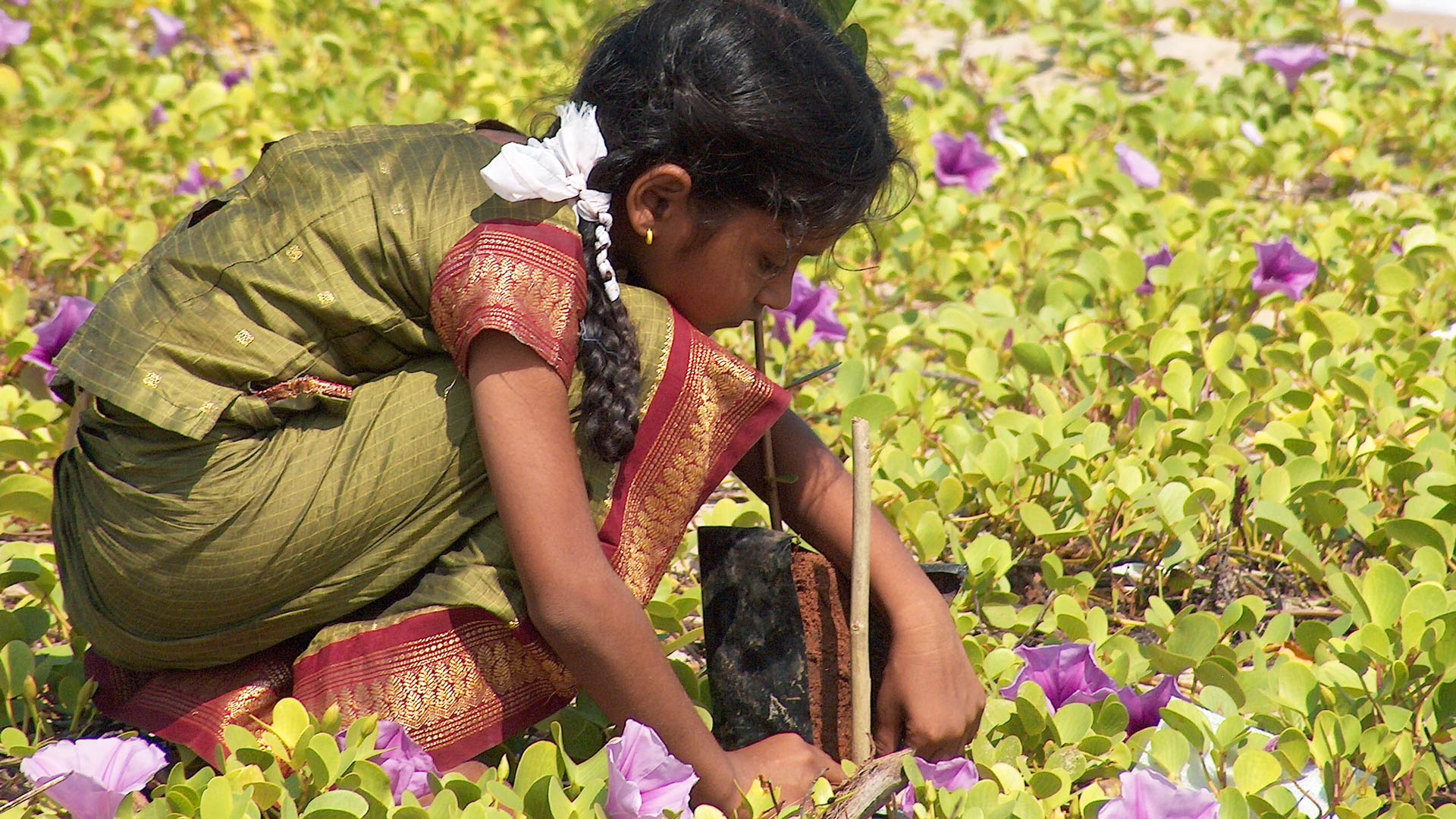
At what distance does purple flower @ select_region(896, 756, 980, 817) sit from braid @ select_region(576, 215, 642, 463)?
0.39 m

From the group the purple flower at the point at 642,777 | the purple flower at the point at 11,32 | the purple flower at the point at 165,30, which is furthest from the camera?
the purple flower at the point at 165,30

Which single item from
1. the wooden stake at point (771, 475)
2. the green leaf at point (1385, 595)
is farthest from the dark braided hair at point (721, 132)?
the green leaf at point (1385, 595)

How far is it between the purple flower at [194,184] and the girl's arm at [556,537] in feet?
5.60

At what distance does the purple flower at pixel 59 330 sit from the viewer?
189 centimetres

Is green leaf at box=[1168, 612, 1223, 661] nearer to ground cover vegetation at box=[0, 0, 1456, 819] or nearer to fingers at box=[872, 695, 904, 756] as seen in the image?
ground cover vegetation at box=[0, 0, 1456, 819]

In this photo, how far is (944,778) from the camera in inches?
52.9

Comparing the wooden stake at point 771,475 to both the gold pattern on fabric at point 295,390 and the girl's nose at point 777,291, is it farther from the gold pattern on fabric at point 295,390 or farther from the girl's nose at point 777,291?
the gold pattern on fabric at point 295,390

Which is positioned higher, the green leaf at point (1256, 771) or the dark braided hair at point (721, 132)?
the dark braided hair at point (721, 132)

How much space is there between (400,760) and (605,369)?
37 cm

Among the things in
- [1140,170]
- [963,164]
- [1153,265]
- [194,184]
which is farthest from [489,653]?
[1140,170]

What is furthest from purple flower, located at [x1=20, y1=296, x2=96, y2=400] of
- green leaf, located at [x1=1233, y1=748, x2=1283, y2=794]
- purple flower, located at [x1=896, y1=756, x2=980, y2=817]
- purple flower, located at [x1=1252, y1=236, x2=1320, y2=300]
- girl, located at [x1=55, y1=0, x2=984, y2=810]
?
purple flower, located at [x1=1252, y1=236, x2=1320, y2=300]

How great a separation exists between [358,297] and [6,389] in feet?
2.87

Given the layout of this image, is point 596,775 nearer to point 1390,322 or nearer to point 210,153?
point 1390,322

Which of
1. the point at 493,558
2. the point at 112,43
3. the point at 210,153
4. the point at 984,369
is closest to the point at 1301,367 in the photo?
the point at 984,369
